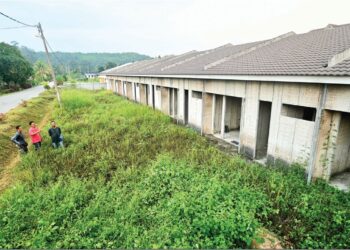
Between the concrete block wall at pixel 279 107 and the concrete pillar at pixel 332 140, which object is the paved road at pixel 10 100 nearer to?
the concrete block wall at pixel 279 107

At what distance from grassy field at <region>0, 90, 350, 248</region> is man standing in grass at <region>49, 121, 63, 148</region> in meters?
0.99

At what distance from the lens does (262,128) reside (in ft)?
25.3

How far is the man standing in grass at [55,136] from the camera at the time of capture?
807 centimetres

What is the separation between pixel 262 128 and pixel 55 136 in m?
7.96

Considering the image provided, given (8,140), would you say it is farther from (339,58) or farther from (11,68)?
(11,68)

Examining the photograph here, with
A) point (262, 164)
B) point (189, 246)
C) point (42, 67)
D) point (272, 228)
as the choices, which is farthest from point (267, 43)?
point (42, 67)

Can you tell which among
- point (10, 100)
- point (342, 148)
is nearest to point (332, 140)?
point (342, 148)

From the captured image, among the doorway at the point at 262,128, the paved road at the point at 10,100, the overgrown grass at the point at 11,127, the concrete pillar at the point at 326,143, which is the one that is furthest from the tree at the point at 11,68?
the concrete pillar at the point at 326,143

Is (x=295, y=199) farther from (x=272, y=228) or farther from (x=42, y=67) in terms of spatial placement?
(x=42, y=67)

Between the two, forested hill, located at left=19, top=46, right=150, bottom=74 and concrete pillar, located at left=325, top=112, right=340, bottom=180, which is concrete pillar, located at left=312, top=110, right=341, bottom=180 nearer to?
concrete pillar, located at left=325, top=112, right=340, bottom=180

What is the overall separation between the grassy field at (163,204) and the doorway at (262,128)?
156 cm

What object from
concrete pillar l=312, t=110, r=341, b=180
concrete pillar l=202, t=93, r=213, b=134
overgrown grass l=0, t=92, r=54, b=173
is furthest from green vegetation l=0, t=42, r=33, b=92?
concrete pillar l=312, t=110, r=341, b=180

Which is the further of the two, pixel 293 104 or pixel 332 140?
pixel 293 104

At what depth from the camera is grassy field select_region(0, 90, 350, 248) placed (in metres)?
3.61
